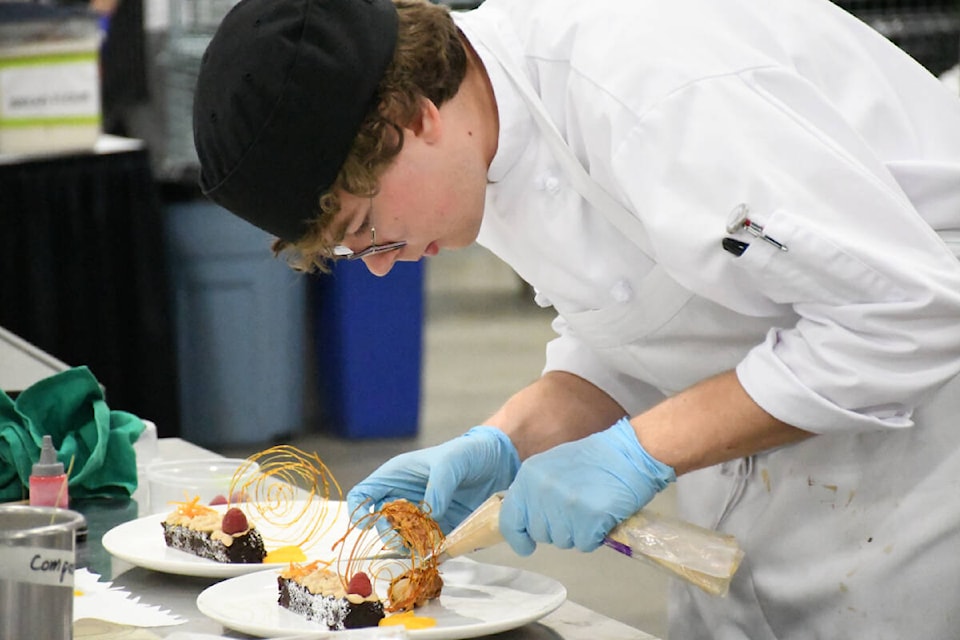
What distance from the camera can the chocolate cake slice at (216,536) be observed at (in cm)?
149

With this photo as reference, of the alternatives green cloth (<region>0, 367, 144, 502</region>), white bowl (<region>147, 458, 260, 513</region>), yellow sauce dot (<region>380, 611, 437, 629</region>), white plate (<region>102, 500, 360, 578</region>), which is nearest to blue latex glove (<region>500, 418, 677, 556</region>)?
yellow sauce dot (<region>380, 611, 437, 629</region>)

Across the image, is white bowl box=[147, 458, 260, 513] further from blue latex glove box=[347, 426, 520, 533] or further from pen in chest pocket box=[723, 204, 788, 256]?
pen in chest pocket box=[723, 204, 788, 256]

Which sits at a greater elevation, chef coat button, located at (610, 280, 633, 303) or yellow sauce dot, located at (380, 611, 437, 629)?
chef coat button, located at (610, 280, 633, 303)

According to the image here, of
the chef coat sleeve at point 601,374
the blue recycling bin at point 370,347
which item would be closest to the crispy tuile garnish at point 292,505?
the chef coat sleeve at point 601,374

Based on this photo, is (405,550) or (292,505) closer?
(405,550)

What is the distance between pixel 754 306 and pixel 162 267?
9.95 feet

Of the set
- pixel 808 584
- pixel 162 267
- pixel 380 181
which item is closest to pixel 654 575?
pixel 162 267

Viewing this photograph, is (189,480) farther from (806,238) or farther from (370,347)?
(370,347)

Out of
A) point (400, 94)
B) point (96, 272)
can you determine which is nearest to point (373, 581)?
point (400, 94)

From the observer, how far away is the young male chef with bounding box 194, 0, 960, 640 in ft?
3.94

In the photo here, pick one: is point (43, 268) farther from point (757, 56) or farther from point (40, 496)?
point (757, 56)

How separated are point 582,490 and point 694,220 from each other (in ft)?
1.01

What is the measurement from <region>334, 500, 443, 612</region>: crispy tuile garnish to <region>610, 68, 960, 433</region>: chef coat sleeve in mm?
394

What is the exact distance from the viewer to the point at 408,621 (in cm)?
129
